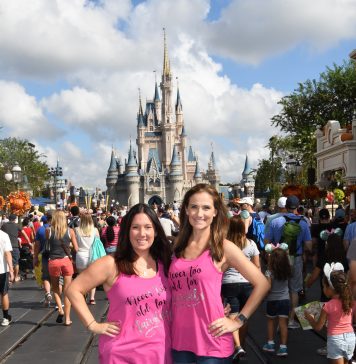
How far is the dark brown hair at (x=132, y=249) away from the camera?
3.78 m

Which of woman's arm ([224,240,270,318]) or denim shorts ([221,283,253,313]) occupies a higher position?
woman's arm ([224,240,270,318])

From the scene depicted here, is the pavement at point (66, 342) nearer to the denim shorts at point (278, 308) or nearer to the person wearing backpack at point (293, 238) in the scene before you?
the denim shorts at point (278, 308)

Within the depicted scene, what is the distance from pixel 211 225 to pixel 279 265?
146 inches

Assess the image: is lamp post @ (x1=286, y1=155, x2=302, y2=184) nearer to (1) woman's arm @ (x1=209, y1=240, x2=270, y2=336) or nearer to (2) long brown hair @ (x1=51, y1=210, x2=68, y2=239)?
(2) long brown hair @ (x1=51, y1=210, x2=68, y2=239)

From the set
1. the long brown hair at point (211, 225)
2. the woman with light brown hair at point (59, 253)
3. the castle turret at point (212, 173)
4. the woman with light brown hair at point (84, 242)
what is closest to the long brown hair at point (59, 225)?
the woman with light brown hair at point (59, 253)

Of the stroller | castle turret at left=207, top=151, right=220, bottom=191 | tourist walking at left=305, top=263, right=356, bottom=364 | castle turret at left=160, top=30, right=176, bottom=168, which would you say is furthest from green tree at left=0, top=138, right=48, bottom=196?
castle turret at left=207, top=151, right=220, bottom=191

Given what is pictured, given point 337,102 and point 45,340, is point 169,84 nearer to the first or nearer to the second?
point 337,102

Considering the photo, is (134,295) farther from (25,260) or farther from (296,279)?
(25,260)

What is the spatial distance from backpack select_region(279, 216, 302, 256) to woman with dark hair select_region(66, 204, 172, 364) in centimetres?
507

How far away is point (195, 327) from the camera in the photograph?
144 inches

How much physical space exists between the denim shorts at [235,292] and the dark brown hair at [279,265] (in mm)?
660

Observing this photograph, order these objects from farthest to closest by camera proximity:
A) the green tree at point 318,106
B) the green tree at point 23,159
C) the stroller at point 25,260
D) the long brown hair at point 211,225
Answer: the green tree at point 23,159, the green tree at point 318,106, the stroller at point 25,260, the long brown hair at point 211,225

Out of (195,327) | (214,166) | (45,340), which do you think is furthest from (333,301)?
(214,166)

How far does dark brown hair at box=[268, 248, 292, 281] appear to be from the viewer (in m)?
7.37
